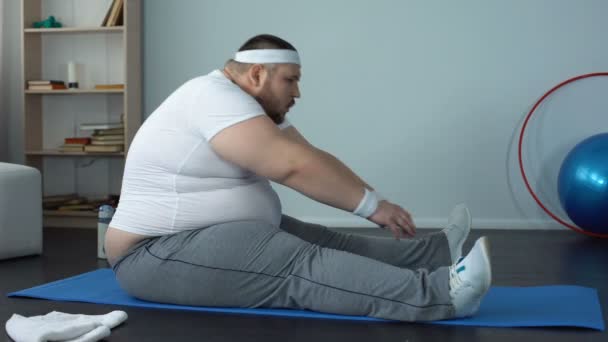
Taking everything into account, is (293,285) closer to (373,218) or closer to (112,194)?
(373,218)

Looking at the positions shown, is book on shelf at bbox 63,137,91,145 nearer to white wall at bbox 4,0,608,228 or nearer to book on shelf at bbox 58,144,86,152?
book on shelf at bbox 58,144,86,152

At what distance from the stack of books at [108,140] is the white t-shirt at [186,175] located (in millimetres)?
2465

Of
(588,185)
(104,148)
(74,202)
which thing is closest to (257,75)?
(588,185)

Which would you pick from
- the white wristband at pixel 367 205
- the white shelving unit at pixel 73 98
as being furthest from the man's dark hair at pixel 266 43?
the white shelving unit at pixel 73 98

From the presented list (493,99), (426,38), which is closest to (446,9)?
(426,38)

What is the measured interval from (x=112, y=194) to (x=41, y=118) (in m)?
0.70

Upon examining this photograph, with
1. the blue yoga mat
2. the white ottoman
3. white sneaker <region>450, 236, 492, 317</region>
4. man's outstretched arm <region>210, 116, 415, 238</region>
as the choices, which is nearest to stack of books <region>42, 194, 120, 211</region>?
the white ottoman

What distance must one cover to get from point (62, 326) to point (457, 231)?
1329 mm

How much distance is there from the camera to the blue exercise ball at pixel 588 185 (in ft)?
13.0

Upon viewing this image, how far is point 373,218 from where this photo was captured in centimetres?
219

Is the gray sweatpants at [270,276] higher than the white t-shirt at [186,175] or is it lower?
lower

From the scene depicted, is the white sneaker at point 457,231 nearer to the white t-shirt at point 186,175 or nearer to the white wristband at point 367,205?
the white wristband at point 367,205

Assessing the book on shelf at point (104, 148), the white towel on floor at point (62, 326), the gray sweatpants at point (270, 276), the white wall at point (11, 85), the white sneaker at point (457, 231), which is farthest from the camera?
the white wall at point (11, 85)

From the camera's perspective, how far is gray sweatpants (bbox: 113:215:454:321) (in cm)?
205
